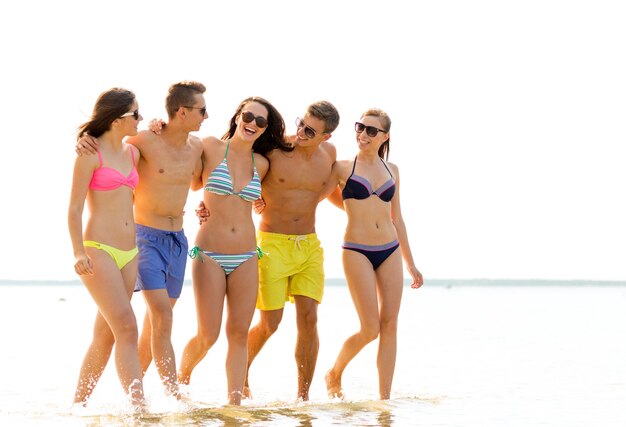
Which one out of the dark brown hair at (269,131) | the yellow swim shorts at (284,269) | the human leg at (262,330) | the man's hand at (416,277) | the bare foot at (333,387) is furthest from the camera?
the bare foot at (333,387)

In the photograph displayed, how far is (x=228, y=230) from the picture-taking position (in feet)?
27.1

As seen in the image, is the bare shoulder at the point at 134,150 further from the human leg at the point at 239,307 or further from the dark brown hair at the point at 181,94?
the human leg at the point at 239,307

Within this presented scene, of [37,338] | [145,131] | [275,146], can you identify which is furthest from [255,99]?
[37,338]

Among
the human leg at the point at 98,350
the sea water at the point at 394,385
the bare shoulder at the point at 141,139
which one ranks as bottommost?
the sea water at the point at 394,385

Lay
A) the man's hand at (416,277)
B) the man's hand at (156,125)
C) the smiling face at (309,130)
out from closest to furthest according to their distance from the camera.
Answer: the man's hand at (156,125) < the smiling face at (309,130) < the man's hand at (416,277)

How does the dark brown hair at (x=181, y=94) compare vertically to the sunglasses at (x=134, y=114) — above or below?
above

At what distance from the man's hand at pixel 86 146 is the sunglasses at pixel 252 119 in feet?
4.56

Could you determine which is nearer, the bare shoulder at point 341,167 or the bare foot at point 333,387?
the bare shoulder at point 341,167

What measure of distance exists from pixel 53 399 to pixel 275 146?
4.51 m

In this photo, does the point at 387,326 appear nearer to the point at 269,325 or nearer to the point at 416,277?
the point at 416,277

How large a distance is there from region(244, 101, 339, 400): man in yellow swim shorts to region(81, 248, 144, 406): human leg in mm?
1651

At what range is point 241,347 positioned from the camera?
8.34 meters

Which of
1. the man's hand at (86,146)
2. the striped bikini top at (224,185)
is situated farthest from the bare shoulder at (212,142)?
the man's hand at (86,146)

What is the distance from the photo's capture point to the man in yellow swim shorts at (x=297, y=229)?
8781 mm
